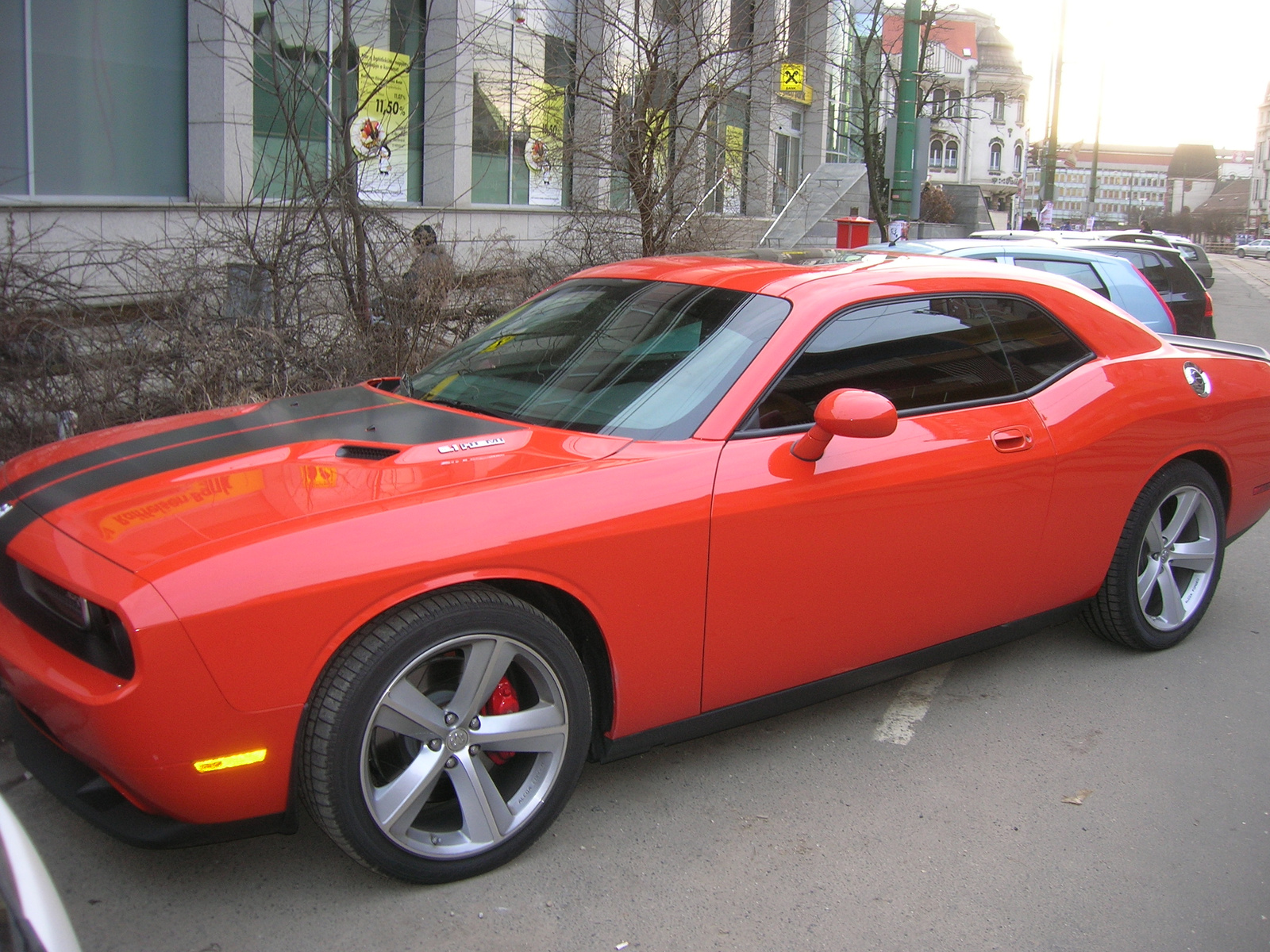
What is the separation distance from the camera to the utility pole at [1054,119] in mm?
25344

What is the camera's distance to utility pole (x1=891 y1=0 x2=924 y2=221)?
44.0 ft

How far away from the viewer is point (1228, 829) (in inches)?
133

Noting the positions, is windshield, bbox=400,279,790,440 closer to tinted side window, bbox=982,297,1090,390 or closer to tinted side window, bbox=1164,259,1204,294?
tinted side window, bbox=982,297,1090,390

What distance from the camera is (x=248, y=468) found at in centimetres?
306

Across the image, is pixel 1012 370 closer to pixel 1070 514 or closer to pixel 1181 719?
pixel 1070 514


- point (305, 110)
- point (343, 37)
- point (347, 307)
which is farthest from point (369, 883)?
point (305, 110)

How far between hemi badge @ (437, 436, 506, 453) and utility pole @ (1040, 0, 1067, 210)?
85.8 feet

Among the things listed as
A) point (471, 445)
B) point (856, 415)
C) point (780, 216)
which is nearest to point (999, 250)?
point (856, 415)

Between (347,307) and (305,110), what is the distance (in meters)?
6.74

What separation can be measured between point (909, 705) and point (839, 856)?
1157 millimetres

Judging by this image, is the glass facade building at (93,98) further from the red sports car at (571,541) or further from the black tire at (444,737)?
the black tire at (444,737)

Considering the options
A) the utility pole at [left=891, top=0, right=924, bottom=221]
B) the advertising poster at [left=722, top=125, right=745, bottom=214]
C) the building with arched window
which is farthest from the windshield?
the building with arched window

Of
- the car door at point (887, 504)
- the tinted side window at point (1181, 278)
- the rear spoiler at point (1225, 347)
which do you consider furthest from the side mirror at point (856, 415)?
the tinted side window at point (1181, 278)

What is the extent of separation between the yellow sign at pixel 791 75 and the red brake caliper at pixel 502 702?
33.0ft
